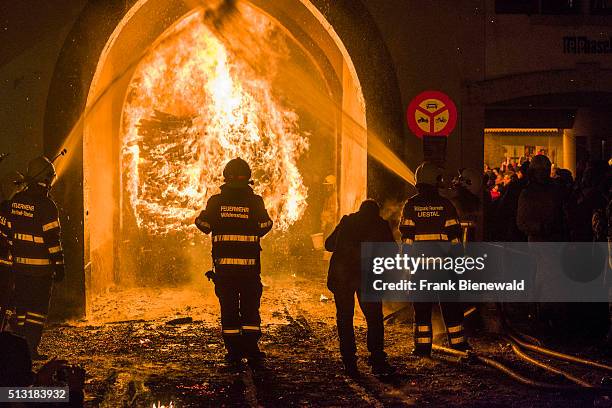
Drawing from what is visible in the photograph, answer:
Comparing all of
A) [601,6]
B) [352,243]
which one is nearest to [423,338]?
[352,243]

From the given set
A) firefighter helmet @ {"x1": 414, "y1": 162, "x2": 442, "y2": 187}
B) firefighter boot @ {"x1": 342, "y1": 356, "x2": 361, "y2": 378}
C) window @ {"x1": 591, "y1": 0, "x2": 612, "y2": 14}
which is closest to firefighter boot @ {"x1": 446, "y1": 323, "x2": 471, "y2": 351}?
firefighter boot @ {"x1": 342, "y1": 356, "x2": 361, "y2": 378}

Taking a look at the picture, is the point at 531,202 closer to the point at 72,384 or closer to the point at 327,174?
the point at 72,384

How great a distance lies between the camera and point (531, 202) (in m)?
11.3

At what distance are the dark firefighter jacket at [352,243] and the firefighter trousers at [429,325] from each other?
1077 mm

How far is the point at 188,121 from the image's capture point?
57.4 feet

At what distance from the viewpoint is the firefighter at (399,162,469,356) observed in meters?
9.63

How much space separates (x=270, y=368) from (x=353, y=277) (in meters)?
1.37

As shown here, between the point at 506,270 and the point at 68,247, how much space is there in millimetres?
6103

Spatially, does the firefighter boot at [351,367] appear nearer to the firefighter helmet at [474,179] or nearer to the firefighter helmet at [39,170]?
the firefighter helmet at [39,170]

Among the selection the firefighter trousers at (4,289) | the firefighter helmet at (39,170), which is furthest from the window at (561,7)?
the firefighter trousers at (4,289)

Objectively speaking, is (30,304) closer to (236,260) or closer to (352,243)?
(236,260)

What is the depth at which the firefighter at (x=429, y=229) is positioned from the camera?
379 inches

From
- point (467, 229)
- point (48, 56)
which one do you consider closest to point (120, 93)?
point (48, 56)

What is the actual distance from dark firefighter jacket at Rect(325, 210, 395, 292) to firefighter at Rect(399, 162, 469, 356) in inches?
33.7
